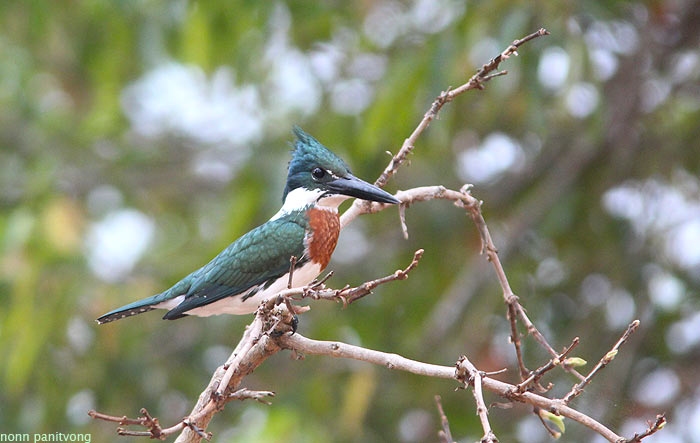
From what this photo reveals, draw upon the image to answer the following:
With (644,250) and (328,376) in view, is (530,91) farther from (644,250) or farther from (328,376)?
(328,376)

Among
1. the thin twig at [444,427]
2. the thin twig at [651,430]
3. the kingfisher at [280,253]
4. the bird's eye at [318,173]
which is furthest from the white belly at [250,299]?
the thin twig at [651,430]

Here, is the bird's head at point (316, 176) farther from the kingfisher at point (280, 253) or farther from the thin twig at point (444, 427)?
the thin twig at point (444, 427)

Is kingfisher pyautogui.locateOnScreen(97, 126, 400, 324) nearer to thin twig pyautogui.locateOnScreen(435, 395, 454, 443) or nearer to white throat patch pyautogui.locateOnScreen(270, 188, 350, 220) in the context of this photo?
white throat patch pyautogui.locateOnScreen(270, 188, 350, 220)

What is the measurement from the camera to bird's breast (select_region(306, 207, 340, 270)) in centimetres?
385

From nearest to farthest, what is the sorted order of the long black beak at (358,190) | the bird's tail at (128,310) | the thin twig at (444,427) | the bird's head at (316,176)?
the thin twig at (444,427)
the long black beak at (358,190)
the bird's tail at (128,310)
the bird's head at (316,176)

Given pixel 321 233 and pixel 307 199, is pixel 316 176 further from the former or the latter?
pixel 321 233

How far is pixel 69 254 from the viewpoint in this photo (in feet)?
19.1

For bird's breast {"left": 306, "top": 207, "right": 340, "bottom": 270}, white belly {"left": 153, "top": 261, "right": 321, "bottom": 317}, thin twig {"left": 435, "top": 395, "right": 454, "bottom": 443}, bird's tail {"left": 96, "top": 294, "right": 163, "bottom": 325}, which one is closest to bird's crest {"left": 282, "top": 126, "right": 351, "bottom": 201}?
bird's breast {"left": 306, "top": 207, "right": 340, "bottom": 270}

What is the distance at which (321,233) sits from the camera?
3881mm

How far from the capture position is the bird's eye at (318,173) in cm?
396

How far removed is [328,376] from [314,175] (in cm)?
226

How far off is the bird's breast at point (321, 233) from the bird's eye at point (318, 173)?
12cm

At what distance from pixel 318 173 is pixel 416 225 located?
2.56 metres

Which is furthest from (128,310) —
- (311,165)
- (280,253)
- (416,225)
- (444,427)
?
(416,225)
